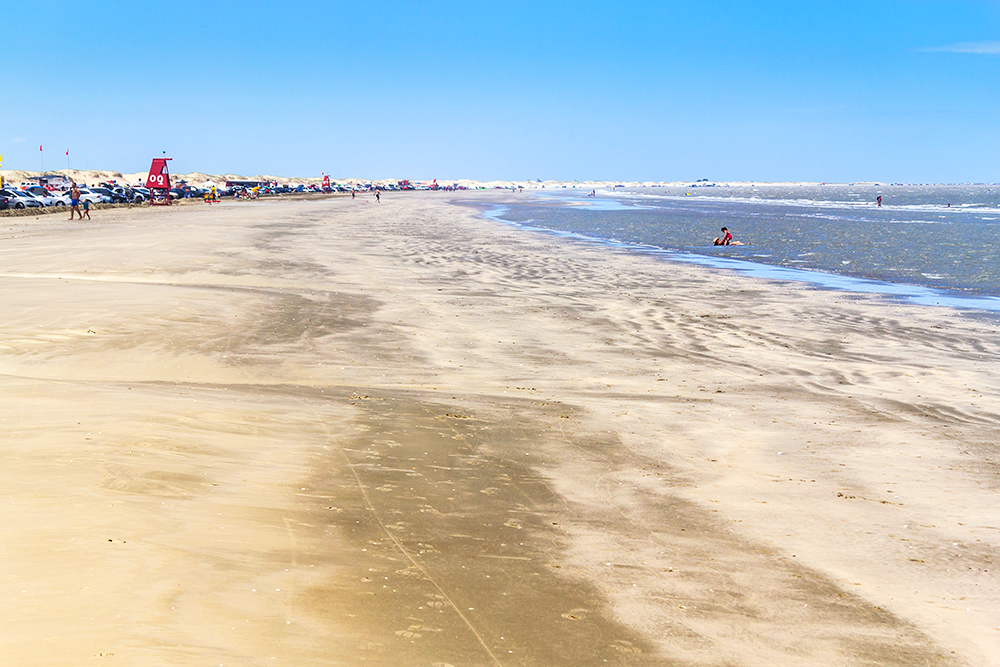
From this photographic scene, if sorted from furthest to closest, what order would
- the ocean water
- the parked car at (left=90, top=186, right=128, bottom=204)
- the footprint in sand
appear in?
the parked car at (left=90, top=186, right=128, bottom=204), the ocean water, the footprint in sand

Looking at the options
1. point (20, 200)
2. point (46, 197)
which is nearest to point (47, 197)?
point (46, 197)

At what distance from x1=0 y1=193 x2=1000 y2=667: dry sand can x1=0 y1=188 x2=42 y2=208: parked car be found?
1902 inches

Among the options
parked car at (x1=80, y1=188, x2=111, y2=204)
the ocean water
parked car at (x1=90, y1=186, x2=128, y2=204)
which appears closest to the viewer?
the ocean water

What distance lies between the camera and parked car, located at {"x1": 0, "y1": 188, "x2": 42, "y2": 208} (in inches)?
2262

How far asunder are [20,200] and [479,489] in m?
61.8

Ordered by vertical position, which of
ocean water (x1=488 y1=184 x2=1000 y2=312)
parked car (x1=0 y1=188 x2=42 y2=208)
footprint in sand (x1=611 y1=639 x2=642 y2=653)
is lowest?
footprint in sand (x1=611 y1=639 x2=642 y2=653)

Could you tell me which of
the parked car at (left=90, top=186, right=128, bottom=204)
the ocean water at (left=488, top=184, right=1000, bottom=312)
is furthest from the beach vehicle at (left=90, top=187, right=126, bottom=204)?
the ocean water at (left=488, top=184, right=1000, bottom=312)

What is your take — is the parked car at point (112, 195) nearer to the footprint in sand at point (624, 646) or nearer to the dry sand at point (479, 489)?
the dry sand at point (479, 489)

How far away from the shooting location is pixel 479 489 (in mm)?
7527

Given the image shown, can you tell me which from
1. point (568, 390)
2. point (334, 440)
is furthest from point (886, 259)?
point (334, 440)

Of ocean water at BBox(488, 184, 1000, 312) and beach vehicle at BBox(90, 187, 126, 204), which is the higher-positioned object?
beach vehicle at BBox(90, 187, 126, 204)

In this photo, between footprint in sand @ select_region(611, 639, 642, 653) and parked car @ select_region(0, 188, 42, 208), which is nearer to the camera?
footprint in sand @ select_region(611, 639, 642, 653)

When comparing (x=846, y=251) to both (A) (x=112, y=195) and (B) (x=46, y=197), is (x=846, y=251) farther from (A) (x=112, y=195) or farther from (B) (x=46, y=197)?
(A) (x=112, y=195)

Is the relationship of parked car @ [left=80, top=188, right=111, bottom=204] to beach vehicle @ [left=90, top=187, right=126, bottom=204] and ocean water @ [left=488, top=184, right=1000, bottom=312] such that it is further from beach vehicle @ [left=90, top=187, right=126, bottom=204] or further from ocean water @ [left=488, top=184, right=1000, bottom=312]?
ocean water @ [left=488, top=184, right=1000, bottom=312]
